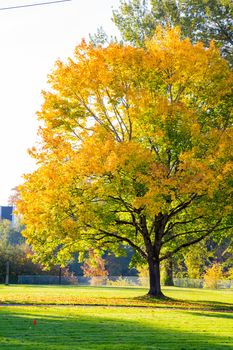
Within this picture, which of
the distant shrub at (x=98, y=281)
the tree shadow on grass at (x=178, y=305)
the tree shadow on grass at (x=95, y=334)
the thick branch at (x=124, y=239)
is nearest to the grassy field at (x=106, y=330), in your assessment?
the tree shadow on grass at (x=95, y=334)

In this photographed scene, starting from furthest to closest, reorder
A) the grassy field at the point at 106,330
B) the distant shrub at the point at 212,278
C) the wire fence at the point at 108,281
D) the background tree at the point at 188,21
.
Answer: the distant shrub at the point at 212,278
the wire fence at the point at 108,281
the background tree at the point at 188,21
the grassy field at the point at 106,330

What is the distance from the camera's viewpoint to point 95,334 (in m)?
13.9

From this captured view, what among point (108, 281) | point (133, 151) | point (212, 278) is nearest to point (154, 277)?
point (133, 151)

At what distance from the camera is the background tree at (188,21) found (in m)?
35.5

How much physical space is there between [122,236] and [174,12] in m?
13.5

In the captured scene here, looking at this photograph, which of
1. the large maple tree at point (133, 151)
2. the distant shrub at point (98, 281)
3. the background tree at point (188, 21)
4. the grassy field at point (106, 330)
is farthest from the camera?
the distant shrub at point (98, 281)

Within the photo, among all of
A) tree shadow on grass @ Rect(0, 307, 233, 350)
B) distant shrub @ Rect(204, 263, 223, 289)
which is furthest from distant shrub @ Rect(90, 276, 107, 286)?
tree shadow on grass @ Rect(0, 307, 233, 350)

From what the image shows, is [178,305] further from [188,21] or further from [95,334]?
[188,21]

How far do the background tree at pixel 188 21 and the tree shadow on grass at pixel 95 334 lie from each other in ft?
69.2

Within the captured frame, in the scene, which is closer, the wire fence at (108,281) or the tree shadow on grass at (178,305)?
the tree shadow on grass at (178,305)

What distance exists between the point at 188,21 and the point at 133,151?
12.2 m

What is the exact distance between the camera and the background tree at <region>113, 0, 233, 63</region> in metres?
35.5

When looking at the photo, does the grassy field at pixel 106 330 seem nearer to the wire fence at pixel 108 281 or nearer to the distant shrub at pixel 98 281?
the wire fence at pixel 108 281

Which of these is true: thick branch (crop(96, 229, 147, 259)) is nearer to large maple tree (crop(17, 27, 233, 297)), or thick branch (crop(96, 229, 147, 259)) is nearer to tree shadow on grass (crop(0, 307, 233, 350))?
large maple tree (crop(17, 27, 233, 297))
